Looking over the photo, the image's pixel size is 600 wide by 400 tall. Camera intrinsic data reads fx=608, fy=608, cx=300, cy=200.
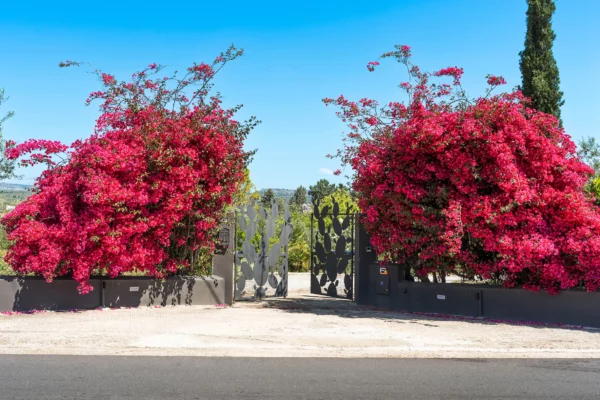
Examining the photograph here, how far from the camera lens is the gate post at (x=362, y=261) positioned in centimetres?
1395

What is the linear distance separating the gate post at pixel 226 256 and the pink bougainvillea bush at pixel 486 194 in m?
3.08

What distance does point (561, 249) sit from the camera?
1049 centimetres

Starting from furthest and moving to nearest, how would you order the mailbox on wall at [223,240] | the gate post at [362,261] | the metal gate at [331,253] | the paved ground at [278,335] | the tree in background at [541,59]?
the tree in background at [541,59] → the metal gate at [331,253] → the gate post at [362,261] → the mailbox on wall at [223,240] → the paved ground at [278,335]

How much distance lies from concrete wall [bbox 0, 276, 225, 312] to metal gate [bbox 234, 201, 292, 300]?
1253 millimetres

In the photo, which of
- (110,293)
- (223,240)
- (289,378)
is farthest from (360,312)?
(289,378)

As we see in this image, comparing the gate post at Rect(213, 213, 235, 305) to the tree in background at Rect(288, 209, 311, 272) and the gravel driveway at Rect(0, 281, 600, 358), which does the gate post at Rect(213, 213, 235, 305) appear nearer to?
the gravel driveway at Rect(0, 281, 600, 358)

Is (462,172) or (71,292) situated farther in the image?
(71,292)

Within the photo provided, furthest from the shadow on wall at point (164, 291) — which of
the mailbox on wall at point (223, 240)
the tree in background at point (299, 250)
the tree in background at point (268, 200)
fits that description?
the tree in background at point (299, 250)

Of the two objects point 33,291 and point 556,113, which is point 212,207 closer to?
point 33,291

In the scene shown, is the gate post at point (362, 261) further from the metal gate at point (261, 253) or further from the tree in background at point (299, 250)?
the tree in background at point (299, 250)

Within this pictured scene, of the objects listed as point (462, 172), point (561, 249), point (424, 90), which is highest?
point (424, 90)

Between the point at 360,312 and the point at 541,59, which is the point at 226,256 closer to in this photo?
the point at 360,312

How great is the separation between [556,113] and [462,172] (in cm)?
805

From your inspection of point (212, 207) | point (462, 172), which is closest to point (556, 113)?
point (462, 172)
